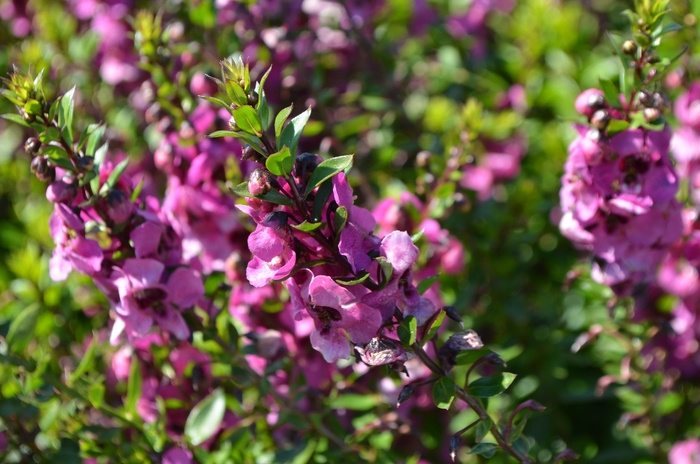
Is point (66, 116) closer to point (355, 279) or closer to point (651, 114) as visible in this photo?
point (355, 279)

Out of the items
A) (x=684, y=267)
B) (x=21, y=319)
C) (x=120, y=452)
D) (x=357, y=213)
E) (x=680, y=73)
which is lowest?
(x=120, y=452)

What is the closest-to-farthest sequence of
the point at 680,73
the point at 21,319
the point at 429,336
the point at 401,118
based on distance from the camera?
the point at 429,336, the point at 21,319, the point at 680,73, the point at 401,118

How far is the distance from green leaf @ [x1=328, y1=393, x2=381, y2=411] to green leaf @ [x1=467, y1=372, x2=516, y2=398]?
531 mm

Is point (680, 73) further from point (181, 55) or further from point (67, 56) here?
point (67, 56)

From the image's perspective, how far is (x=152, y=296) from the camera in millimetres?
1819

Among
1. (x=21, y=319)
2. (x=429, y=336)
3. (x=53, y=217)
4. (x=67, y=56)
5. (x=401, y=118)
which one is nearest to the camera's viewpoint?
(x=429, y=336)

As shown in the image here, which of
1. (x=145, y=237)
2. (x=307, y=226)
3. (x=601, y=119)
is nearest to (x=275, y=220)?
(x=307, y=226)

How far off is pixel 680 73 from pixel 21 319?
231 cm

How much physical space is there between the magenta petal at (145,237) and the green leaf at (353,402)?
2.38 ft

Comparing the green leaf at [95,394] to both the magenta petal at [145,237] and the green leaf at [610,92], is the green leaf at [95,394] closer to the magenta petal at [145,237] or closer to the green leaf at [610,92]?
the magenta petal at [145,237]

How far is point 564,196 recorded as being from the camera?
1.91 metres

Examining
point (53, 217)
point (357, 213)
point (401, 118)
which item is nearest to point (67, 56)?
point (401, 118)

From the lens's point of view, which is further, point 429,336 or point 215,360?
point 215,360

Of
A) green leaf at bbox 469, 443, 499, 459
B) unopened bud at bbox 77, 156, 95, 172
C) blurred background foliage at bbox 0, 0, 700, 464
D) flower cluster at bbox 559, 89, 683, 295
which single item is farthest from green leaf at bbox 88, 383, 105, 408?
flower cluster at bbox 559, 89, 683, 295
